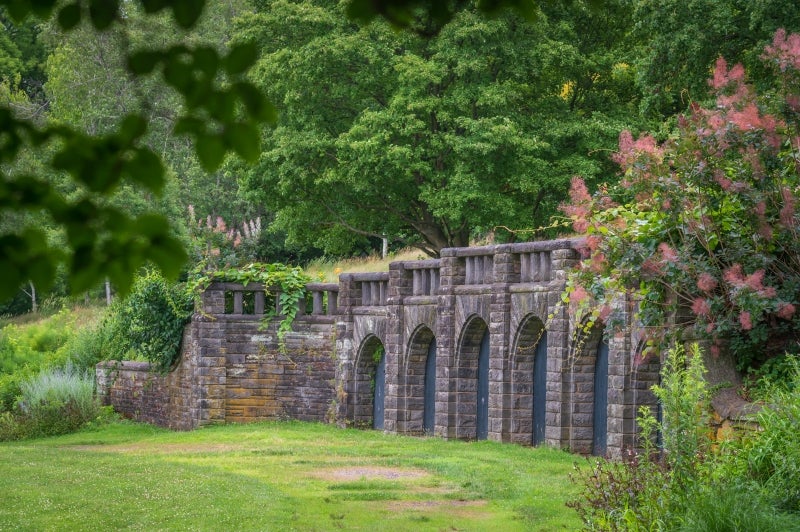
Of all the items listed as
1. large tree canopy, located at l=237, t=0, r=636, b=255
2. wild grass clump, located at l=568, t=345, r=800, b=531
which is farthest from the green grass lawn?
large tree canopy, located at l=237, t=0, r=636, b=255

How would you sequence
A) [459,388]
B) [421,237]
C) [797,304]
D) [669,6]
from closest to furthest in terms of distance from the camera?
[797,304] → [459,388] → [669,6] → [421,237]

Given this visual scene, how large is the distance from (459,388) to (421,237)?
13893 mm

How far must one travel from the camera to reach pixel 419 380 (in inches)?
923

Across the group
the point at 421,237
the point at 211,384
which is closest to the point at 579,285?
the point at 211,384

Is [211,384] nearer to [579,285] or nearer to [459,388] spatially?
[459,388]

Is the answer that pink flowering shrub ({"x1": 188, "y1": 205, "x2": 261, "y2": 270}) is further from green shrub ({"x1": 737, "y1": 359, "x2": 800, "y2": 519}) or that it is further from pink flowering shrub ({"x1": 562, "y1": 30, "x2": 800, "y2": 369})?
green shrub ({"x1": 737, "y1": 359, "x2": 800, "y2": 519})

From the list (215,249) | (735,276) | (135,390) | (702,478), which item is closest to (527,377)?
(735,276)

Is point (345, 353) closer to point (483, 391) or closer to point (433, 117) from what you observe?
point (483, 391)

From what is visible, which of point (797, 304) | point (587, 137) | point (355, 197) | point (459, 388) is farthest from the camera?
point (355, 197)

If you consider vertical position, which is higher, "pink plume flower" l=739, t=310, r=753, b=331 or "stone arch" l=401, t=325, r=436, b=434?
"pink plume flower" l=739, t=310, r=753, b=331

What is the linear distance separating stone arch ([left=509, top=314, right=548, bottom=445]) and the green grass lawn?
74 centimetres

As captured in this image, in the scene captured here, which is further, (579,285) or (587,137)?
(587,137)

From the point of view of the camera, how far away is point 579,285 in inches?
606

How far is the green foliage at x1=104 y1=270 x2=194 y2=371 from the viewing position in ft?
88.2
